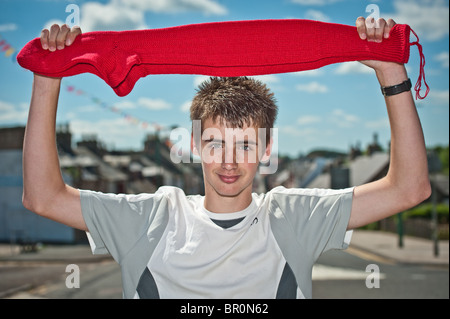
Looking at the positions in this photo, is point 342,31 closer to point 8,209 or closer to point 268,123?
point 268,123

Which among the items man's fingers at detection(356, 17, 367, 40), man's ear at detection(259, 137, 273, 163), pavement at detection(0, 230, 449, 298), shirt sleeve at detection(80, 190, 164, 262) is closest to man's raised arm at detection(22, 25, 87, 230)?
shirt sleeve at detection(80, 190, 164, 262)

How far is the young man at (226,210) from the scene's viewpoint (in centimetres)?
201

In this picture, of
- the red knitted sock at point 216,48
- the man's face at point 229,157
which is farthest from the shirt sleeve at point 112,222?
the red knitted sock at point 216,48

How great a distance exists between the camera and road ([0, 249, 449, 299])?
9.81 m

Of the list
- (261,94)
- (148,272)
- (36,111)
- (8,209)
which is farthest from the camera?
(8,209)

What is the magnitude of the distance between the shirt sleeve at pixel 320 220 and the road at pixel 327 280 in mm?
6944

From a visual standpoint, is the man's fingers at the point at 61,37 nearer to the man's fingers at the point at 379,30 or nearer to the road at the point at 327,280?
the man's fingers at the point at 379,30

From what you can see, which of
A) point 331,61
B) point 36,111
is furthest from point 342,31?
point 36,111

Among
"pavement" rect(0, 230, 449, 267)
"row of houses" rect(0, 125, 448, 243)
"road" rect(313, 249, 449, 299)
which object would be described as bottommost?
"pavement" rect(0, 230, 449, 267)

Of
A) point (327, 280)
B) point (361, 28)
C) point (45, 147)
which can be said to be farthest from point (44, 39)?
point (327, 280)

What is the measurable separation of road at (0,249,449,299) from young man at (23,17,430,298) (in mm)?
6535

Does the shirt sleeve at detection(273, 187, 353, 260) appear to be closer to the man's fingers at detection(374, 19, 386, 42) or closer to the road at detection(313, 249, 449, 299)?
the man's fingers at detection(374, 19, 386, 42)

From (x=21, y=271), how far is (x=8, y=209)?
13.7m

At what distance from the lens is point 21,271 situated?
14.2 m
